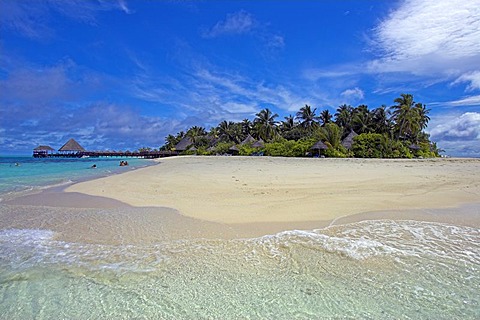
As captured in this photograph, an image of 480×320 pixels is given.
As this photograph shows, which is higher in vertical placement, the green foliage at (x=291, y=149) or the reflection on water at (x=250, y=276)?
the green foliage at (x=291, y=149)

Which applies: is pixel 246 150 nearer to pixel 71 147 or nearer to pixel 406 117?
pixel 406 117

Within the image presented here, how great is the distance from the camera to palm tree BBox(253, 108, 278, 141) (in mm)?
57800

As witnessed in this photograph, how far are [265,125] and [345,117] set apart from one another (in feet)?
51.1

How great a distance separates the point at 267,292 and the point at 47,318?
2.03 m

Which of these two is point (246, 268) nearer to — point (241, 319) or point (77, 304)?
point (241, 319)

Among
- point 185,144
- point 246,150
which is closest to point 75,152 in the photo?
point 185,144

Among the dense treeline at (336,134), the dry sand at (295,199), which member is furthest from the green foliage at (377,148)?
the dry sand at (295,199)

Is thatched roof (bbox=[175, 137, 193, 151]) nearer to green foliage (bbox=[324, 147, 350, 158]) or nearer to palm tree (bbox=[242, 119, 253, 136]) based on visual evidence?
palm tree (bbox=[242, 119, 253, 136])

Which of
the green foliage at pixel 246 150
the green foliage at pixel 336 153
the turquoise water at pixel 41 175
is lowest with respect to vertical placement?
the turquoise water at pixel 41 175

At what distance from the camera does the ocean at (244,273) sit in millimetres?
2609

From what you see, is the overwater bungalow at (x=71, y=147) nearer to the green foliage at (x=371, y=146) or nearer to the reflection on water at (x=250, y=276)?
the green foliage at (x=371, y=146)

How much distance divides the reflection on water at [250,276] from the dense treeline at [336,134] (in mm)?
33894

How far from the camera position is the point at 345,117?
54281 mm

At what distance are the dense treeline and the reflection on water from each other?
33.9m
